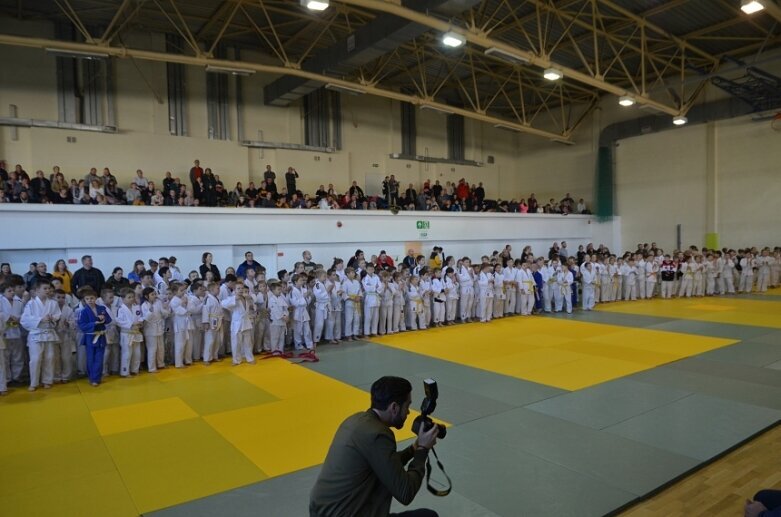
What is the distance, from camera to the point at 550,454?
472cm

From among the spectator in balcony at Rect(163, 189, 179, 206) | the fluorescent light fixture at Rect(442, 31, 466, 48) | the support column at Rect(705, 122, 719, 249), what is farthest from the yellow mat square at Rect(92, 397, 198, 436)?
the support column at Rect(705, 122, 719, 249)

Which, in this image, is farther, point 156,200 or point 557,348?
point 156,200

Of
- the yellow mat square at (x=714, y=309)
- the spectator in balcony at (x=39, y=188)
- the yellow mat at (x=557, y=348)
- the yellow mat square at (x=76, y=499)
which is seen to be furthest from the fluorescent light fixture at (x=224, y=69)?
the yellow mat square at (x=714, y=309)

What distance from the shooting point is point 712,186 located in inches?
763

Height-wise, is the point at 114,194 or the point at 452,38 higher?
the point at 452,38

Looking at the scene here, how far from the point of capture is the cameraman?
2363mm

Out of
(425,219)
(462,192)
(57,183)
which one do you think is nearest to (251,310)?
(57,183)

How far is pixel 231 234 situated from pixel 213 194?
1.55 meters

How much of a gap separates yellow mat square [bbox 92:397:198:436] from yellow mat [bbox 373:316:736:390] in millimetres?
4388

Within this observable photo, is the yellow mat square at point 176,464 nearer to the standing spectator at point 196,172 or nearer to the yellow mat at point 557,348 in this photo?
the yellow mat at point 557,348

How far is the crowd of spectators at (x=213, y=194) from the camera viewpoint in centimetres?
1245

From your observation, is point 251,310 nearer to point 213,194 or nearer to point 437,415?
point 437,415

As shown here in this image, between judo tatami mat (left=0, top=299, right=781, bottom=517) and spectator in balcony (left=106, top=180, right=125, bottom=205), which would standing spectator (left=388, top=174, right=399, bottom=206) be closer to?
spectator in balcony (left=106, top=180, right=125, bottom=205)

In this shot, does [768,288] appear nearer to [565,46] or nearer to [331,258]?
[565,46]
